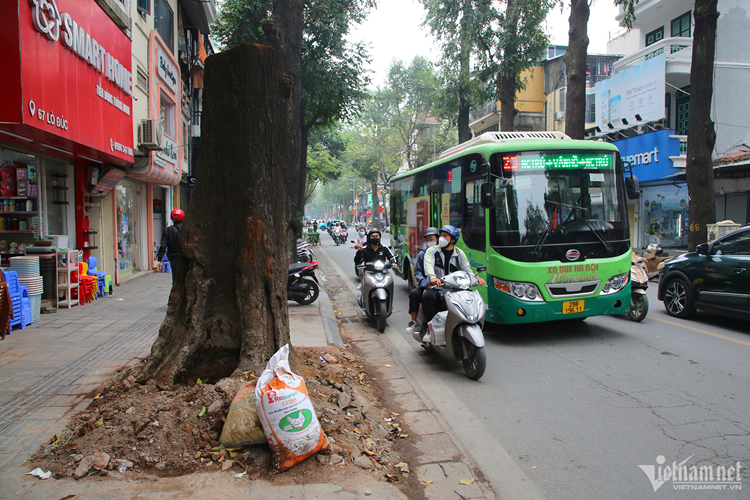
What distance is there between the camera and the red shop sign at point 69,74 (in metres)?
7.09

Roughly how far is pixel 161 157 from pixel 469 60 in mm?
14857

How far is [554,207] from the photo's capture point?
730 cm

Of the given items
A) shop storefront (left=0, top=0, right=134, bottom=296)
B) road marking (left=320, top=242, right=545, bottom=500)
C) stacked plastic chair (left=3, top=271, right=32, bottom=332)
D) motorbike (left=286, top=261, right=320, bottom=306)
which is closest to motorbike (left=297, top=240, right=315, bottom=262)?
shop storefront (left=0, top=0, right=134, bottom=296)

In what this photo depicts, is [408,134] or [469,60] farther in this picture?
[408,134]

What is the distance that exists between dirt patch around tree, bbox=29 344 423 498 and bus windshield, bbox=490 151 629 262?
3.72 meters

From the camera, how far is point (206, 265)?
4.56m

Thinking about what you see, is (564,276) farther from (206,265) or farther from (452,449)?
(206,265)

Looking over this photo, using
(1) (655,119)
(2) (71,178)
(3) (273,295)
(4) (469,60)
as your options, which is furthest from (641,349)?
(4) (469,60)

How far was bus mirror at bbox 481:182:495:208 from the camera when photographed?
278 inches

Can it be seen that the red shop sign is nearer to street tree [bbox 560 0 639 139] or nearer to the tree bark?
street tree [bbox 560 0 639 139]

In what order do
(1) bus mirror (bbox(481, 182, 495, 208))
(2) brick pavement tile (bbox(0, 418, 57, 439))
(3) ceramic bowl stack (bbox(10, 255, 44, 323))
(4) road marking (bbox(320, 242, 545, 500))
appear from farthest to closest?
(3) ceramic bowl stack (bbox(10, 255, 44, 323))
(1) bus mirror (bbox(481, 182, 495, 208))
(2) brick pavement tile (bbox(0, 418, 57, 439))
(4) road marking (bbox(320, 242, 545, 500))

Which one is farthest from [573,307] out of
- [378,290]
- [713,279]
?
[378,290]

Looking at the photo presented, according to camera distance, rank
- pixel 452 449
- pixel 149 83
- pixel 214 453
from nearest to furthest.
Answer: pixel 214 453 → pixel 452 449 → pixel 149 83

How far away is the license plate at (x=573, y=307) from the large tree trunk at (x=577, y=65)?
937 centimetres
